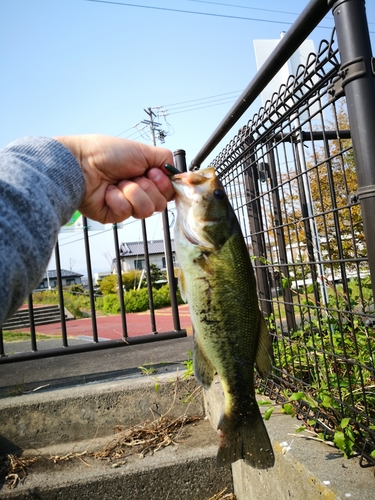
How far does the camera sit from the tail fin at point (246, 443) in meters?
1.33

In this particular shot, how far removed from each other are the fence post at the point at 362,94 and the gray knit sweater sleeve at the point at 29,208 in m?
1.15

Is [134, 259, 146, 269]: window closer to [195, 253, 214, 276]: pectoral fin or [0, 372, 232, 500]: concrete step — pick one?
[0, 372, 232, 500]: concrete step

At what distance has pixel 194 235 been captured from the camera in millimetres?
1521

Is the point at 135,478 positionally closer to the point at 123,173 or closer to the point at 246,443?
the point at 246,443

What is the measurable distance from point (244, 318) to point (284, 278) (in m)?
1.79

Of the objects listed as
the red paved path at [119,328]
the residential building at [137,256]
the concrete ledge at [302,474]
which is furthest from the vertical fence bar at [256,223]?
the residential building at [137,256]

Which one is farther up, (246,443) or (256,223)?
(256,223)

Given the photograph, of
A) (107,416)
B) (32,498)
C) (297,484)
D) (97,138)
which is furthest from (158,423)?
(97,138)

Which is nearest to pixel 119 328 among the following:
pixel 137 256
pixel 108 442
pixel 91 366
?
pixel 91 366

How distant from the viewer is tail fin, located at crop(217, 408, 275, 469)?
1334 millimetres

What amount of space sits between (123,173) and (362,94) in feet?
3.41

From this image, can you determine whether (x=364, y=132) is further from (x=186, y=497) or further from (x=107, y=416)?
(x=107, y=416)

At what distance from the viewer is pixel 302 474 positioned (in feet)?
6.26

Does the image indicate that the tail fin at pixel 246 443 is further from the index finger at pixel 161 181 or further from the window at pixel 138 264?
the window at pixel 138 264
